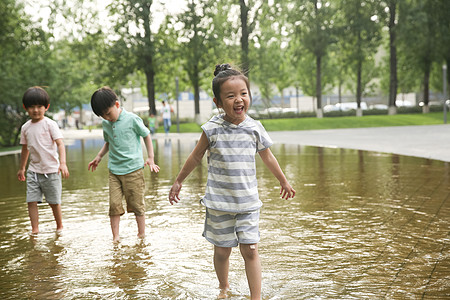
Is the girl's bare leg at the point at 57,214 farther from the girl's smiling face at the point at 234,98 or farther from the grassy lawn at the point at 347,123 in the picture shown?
the grassy lawn at the point at 347,123

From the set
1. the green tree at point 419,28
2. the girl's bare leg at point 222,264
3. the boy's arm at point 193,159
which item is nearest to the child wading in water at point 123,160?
the boy's arm at point 193,159

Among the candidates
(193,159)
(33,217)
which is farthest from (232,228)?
(33,217)

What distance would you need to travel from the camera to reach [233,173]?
346 centimetres

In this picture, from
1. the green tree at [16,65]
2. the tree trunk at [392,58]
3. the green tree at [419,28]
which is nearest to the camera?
the green tree at [16,65]

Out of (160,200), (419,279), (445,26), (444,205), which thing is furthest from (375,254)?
(445,26)

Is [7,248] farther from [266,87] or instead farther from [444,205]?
[266,87]

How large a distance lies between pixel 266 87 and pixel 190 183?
162 ft

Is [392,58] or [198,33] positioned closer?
[198,33]

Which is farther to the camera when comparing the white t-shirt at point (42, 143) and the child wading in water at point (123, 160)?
the white t-shirt at point (42, 143)

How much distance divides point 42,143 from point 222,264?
2.90 m

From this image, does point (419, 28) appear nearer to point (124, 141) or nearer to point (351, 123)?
point (351, 123)

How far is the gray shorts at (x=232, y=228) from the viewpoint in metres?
3.44

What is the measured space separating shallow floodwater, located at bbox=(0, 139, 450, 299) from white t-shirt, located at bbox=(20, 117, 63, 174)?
0.69 metres

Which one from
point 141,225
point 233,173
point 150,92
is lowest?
point 141,225
